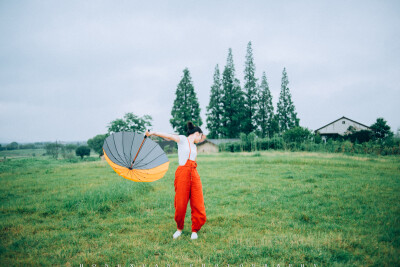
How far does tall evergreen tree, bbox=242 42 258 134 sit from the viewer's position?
44.9 m

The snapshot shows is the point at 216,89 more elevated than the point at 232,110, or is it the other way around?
the point at 216,89

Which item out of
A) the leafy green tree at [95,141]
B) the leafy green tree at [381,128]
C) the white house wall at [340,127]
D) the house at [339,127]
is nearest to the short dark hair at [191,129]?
the leafy green tree at [381,128]

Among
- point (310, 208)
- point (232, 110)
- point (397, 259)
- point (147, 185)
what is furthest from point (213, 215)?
point (232, 110)

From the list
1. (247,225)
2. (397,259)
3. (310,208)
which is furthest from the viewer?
(310,208)

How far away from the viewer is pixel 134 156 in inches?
194

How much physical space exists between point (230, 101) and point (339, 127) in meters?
26.3

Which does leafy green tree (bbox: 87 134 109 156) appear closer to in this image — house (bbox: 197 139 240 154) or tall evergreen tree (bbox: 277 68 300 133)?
house (bbox: 197 139 240 154)

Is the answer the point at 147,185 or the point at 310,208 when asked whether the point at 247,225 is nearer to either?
the point at 310,208

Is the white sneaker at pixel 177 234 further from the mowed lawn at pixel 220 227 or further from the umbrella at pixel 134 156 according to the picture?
the umbrella at pixel 134 156

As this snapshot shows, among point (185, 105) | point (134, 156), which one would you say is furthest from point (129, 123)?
point (134, 156)

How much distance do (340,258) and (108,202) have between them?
613cm

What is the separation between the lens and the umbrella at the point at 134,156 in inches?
191

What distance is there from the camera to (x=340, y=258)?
141 inches

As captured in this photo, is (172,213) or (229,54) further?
(229,54)
